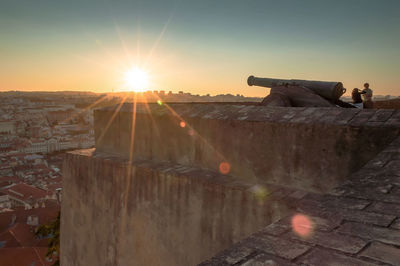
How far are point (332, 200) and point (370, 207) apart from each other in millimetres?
203

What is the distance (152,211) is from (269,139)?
1882mm

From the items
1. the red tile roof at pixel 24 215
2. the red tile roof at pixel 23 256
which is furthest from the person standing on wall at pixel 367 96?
the red tile roof at pixel 24 215

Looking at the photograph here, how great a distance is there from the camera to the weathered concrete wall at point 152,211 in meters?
3.27

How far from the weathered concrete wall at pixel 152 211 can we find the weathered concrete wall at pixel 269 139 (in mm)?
228

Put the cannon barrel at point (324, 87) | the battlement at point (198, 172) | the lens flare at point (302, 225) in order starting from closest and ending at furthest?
the lens flare at point (302, 225) < the battlement at point (198, 172) < the cannon barrel at point (324, 87)

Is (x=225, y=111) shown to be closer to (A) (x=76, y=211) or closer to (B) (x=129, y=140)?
(B) (x=129, y=140)

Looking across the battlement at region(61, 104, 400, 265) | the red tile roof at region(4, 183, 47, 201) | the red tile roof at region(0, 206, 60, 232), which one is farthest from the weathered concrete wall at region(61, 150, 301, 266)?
the red tile roof at region(4, 183, 47, 201)

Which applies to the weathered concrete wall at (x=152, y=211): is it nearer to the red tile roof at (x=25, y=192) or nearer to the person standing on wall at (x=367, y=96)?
the person standing on wall at (x=367, y=96)

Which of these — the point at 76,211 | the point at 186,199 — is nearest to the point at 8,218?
the point at 76,211

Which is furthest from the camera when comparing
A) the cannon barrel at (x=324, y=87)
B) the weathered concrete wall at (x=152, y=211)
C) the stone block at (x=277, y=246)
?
the cannon barrel at (x=324, y=87)

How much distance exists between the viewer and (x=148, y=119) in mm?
4840

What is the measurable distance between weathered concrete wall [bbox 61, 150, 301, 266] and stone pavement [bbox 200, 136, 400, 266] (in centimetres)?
116

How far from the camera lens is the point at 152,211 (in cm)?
423

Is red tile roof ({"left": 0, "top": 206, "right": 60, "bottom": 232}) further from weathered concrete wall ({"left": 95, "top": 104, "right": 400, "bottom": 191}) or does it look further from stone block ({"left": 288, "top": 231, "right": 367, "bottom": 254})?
stone block ({"left": 288, "top": 231, "right": 367, "bottom": 254})
